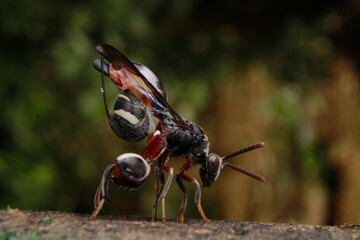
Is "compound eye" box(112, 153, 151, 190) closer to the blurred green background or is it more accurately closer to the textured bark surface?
the textured bark surface

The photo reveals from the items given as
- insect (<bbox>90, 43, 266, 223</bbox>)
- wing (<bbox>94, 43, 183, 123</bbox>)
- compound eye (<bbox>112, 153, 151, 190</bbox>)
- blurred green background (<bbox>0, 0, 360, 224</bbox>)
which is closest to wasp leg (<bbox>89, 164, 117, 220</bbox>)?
compound eye (<bbox>112, 153, 151, 190</bbox>)

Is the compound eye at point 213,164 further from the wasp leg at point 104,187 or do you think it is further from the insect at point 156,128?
the wasp leg at point 104,187

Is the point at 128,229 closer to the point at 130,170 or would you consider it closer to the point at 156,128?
the point at 130,170

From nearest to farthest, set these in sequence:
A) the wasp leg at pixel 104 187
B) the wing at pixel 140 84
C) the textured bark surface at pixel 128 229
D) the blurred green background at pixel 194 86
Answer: the textured bark surface at pixel 128 229 → the wasp leg at pixel 104 187 → the wing at pixel 140 84 → the blurred green background at pixel 194 86

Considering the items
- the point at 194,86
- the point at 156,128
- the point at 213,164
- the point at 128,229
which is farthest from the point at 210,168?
the point at 194,86

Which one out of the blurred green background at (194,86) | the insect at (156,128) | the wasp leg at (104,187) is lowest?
the wasp leg at (104,187)

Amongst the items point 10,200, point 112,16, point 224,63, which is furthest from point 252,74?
point 10,200

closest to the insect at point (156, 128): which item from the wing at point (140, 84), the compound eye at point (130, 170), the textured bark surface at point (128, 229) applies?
the wing at point (140, 84)
